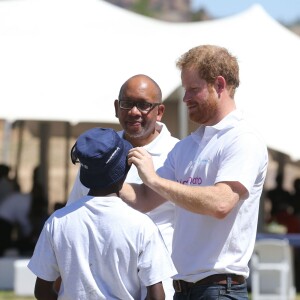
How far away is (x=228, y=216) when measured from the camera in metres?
4.45

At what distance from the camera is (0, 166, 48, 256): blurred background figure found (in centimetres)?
1371

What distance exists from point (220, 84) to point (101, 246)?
36.1 inches

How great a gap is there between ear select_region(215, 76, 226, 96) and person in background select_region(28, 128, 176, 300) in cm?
60

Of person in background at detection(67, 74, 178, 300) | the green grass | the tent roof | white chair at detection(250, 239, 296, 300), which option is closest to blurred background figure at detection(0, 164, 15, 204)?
the green grass

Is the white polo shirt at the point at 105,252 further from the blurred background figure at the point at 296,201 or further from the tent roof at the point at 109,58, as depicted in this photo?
the blurred background figure at the point at 296,201

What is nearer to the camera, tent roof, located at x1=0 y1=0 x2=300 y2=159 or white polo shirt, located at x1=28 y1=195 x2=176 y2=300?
white polo shirt, located at x1=28 y1=195 x2=176 y2=300

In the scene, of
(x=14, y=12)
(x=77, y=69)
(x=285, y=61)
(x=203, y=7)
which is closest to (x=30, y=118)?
(x=77, y=69)

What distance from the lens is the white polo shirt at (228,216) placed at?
4.42 m

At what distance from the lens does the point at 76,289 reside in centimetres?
409

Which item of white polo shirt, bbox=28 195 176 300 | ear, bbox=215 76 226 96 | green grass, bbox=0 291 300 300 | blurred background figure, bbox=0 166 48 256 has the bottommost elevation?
green grass, bbox=0 291 300 300

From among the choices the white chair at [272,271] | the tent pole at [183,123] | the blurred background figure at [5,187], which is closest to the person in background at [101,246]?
the white chair at [272,271]

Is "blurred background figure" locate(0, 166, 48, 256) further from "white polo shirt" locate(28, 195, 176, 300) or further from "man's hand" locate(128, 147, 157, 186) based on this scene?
"white polo shirt" locate(28, 195, 176, 300)

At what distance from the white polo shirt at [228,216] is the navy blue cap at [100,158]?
1.36 feet

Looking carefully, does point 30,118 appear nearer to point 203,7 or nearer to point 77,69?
point 77,69
